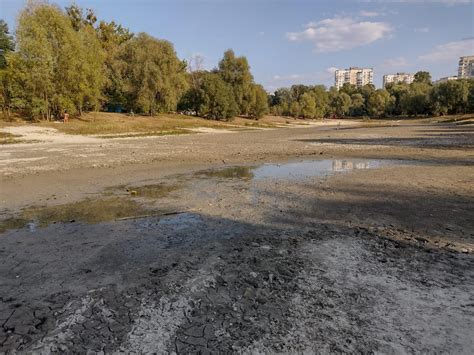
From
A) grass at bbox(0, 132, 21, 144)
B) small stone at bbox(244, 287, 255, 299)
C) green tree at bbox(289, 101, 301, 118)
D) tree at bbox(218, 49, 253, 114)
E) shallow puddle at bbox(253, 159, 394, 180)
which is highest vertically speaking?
tree at bbox(218, 49, 253, 114)

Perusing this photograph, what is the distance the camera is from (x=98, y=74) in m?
50.2

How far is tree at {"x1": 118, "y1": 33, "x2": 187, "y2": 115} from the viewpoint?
59.2 m

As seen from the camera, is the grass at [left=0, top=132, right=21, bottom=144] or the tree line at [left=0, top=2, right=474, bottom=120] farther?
the tree line at [left=0, top=2, right=474, bottom=120]

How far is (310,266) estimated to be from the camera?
547 centimetres

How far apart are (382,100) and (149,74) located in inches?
4175

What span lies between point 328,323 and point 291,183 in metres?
9.18

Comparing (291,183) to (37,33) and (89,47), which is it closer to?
(37,33)

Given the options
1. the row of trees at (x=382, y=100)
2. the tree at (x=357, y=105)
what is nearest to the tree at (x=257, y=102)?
the row of trees at (x=382, y=100)

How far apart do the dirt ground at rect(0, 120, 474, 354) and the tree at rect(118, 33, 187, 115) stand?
5044 centimetres

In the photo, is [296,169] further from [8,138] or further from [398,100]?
[398,100]

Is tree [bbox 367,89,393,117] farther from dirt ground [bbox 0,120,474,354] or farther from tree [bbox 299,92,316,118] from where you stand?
dirt ground [bbox 0,120,474,354]

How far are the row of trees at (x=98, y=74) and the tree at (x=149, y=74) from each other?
167mm

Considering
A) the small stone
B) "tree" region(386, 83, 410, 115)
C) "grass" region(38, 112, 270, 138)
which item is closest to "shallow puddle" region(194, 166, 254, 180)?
the small stone

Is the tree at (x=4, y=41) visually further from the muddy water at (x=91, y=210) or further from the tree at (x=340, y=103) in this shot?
the tree at (x=340, y=103)
